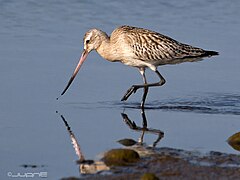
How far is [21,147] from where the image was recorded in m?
10.4

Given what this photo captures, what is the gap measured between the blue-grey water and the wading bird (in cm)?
35

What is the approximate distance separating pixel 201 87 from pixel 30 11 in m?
5.20

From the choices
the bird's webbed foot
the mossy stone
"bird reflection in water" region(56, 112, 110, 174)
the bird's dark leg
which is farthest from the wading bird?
the mossy stone

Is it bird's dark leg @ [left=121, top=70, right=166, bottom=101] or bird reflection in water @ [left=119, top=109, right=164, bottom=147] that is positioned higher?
bird's dark leg @ [left=121, top=70, right=166, bottom=101]

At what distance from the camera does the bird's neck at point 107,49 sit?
13641mm

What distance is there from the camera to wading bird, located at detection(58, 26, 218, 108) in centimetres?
1359

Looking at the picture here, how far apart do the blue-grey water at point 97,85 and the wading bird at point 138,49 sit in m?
0.35

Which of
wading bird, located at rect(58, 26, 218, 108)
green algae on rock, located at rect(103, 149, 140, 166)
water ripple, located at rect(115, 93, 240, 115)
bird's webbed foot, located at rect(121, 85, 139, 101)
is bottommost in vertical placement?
green algae on rock, located at rect(103, 149, 140, 166)

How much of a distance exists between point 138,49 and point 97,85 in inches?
34.5

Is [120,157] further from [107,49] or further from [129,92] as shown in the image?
[107,49]

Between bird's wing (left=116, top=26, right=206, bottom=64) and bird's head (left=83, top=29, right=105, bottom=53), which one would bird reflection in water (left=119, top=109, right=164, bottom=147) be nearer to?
bird's wing (left=116, top=26, right=206, bottom=64)

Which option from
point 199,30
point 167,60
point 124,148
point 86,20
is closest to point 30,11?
point 86,20

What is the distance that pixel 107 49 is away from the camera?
13672mm

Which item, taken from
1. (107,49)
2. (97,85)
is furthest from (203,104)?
(107,49)
